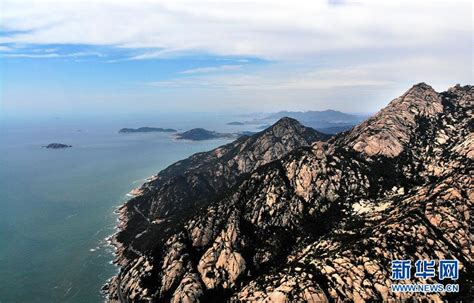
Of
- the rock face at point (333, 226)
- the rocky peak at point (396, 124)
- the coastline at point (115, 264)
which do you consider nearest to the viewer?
the rock face at point (333, 226)

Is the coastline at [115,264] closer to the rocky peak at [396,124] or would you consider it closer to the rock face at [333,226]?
the rock face at [333,226]

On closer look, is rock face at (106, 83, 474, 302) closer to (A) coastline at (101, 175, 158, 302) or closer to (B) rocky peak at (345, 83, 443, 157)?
(B) rocky peak at (345, 83, 443, 157)

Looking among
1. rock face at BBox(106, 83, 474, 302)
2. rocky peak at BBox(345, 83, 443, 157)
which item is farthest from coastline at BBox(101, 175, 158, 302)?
rocky peak at BBox(345, 83, 443, 157)

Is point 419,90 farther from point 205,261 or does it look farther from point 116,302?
point 116,302

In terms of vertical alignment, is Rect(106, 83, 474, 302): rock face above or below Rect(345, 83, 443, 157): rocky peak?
below

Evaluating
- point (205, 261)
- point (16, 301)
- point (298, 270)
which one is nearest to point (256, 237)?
point (205, 261)

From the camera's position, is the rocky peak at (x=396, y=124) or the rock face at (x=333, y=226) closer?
the rock face at (x=333, y=226)

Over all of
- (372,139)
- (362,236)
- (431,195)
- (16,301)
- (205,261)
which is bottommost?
(16,301)

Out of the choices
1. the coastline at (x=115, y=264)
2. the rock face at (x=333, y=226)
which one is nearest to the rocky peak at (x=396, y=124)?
the rock face at (x=333, y=226)
